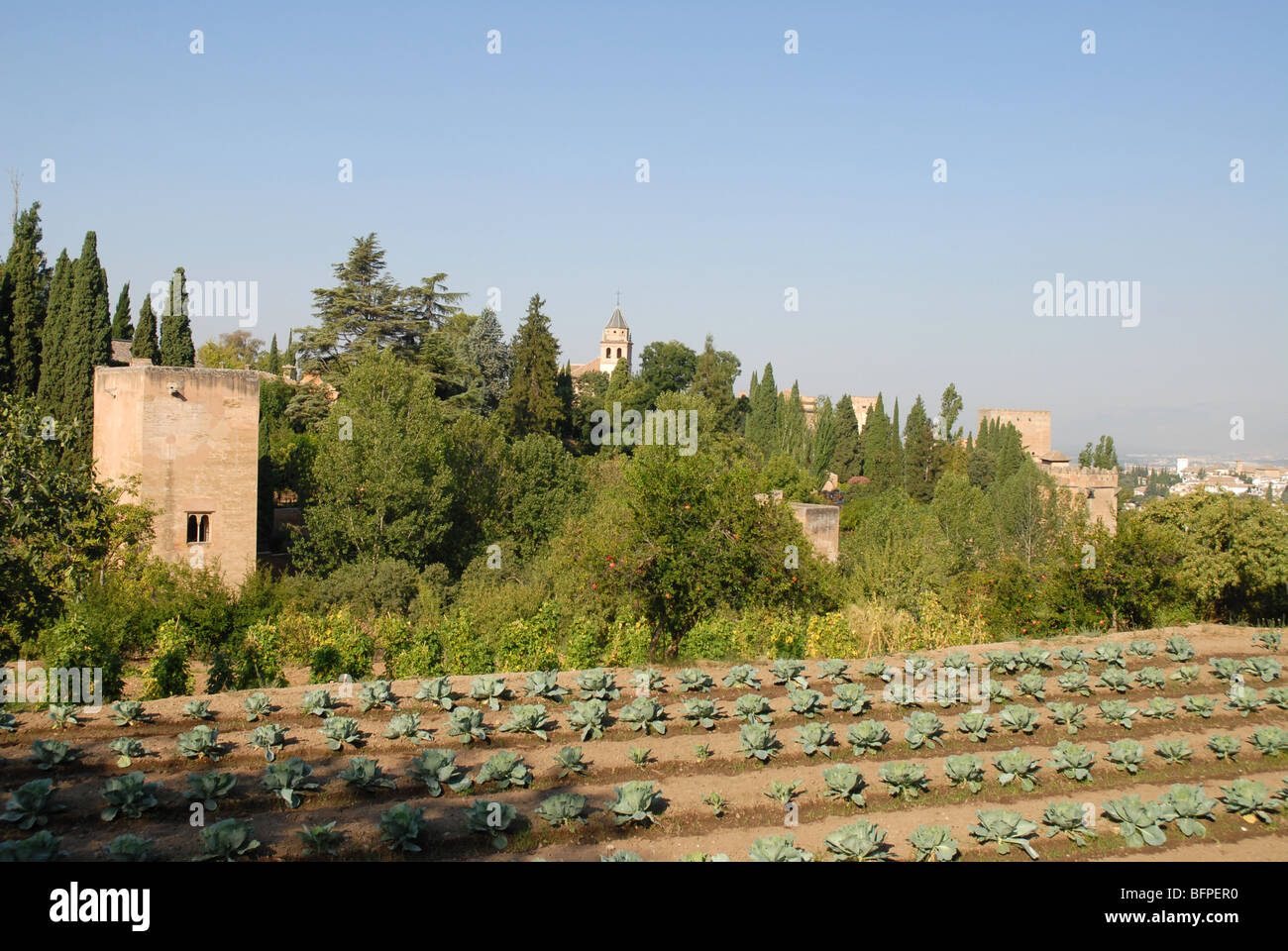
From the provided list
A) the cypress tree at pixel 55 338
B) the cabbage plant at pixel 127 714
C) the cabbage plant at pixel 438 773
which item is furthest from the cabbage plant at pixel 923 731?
the cypress tree at pixel 55 338

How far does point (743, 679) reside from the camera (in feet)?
35.3

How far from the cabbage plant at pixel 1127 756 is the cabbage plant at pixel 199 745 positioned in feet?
26.3

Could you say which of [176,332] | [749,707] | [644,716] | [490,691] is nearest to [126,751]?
[490,691]

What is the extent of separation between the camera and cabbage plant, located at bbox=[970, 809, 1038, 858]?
21.8 feet

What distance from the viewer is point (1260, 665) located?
456 inches

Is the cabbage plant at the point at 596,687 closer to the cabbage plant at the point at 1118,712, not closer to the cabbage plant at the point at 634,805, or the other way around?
the cabbage plant at the point at 634,805

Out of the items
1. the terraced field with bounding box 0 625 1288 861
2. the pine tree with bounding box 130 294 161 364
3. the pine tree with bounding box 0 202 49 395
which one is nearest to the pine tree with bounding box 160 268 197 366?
the pine tree with bounding box 130 294 161 364

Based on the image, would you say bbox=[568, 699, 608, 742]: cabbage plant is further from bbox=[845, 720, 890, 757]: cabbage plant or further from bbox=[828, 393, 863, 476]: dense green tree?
bbox=[828, 393, 863, 476]: dense green tree

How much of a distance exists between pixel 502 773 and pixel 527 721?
1.30m

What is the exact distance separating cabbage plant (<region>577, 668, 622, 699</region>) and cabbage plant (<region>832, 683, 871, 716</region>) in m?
2.37

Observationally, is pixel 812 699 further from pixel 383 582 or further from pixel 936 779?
pixel 383 582
